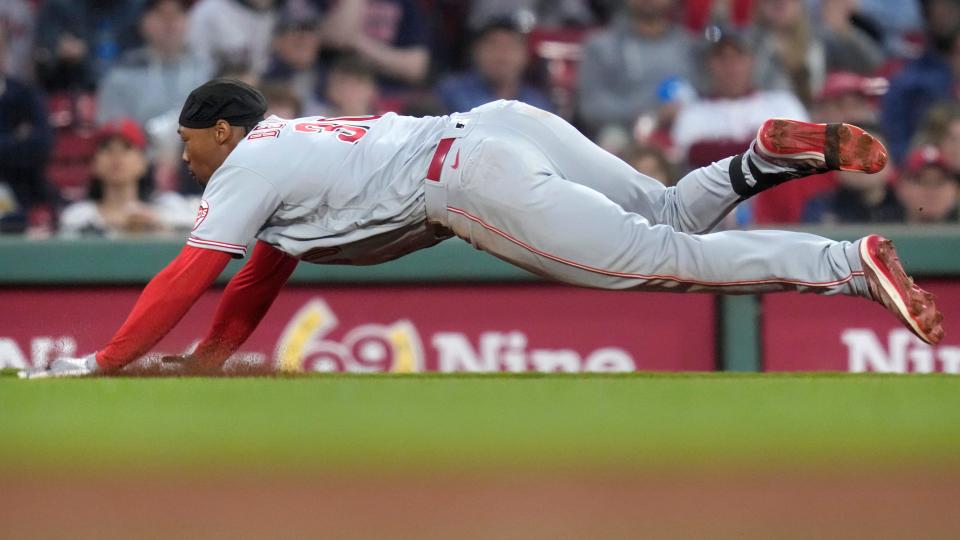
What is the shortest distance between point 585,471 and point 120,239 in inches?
155

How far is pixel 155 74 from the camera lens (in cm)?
823

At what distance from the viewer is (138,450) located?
3232 mm

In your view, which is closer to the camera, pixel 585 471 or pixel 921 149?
pixel 585 471

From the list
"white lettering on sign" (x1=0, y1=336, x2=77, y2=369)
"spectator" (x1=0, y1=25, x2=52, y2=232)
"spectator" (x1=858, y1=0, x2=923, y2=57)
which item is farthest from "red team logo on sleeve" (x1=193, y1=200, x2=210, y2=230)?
"spectator" (x1=858, y1=0, x2=923, y2=57)

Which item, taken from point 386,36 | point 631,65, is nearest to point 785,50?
point 631,65

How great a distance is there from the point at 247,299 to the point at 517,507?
1.81 meters

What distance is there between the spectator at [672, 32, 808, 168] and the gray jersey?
358cm

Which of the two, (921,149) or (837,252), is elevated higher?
(921,149)

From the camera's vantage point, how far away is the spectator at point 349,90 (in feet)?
26.3

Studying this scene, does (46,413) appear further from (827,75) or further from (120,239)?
(827,75)

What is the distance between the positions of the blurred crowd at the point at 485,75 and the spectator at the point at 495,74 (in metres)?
0.01

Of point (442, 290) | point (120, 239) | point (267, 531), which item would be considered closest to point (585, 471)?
point (267, 531)

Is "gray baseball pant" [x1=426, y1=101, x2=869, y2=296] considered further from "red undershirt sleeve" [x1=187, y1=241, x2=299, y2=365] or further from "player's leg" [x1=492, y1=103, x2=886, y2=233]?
"red undershirt sleeve" [x1=187, y1=241, x2=299, y2=365]

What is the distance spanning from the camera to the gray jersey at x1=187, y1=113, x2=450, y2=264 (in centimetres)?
399
